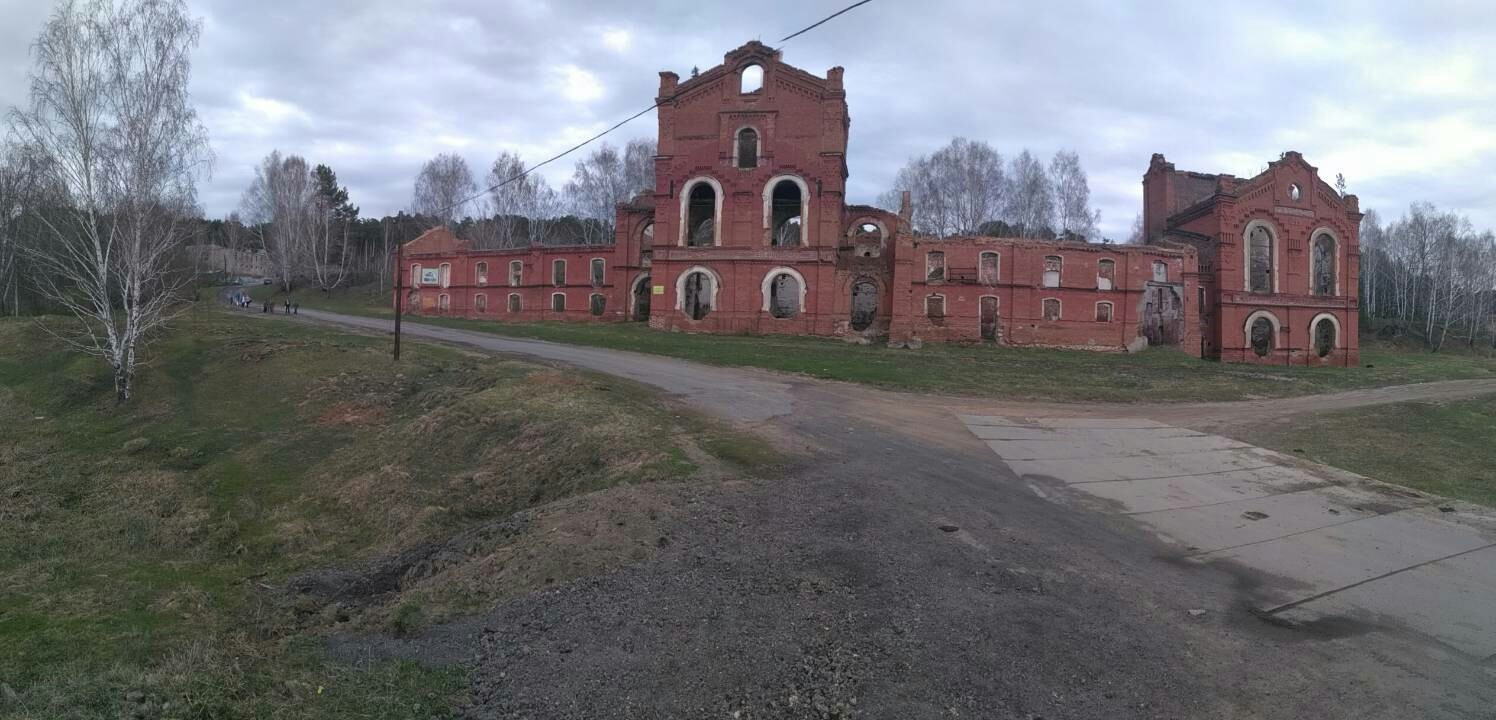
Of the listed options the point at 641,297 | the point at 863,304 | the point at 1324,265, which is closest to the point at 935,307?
the point at 863,304

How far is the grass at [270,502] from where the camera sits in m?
4.49

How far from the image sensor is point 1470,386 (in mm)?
28141

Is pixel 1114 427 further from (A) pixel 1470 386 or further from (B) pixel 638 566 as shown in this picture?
(A) pixel 1470 386

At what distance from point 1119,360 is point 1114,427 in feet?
66.6

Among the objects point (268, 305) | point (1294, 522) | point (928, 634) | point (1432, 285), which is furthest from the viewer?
point (1432, 285)

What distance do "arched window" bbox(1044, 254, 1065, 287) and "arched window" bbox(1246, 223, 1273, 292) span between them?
12171 mm

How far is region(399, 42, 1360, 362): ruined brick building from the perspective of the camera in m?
37.7

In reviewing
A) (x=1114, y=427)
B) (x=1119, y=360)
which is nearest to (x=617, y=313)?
(x=1119, y=360)

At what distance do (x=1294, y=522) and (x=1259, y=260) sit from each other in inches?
1694

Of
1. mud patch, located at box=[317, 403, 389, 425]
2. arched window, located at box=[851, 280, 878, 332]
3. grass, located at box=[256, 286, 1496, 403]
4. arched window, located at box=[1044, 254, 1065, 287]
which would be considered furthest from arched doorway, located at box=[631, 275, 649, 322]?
mud patch, located at box=[317, 403, 389, 425]

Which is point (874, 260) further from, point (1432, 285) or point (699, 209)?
point (1432, 285)

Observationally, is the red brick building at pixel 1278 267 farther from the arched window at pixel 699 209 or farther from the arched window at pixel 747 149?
the arched window at pixel 699 209

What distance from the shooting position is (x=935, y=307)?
3956 cm

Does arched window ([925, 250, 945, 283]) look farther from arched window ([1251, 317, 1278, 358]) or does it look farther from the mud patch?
the mud patch
